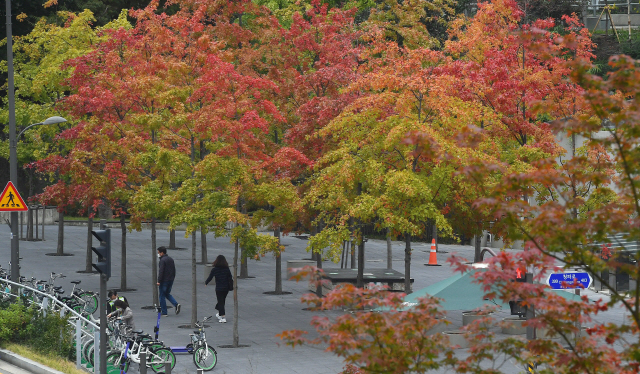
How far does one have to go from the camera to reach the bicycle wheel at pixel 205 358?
536 inches

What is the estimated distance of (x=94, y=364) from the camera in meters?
12.8

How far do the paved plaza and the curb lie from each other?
63.2 inches

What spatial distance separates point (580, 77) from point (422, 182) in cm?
1123

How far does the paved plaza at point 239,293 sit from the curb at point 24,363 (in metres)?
1.60

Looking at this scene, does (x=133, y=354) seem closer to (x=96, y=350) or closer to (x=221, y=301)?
(x=96, y=350)

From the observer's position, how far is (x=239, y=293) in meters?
23.1

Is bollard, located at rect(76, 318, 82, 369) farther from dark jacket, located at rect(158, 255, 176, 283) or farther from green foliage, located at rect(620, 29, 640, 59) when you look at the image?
green foliage, located at rect(620, 29, 640, 59)

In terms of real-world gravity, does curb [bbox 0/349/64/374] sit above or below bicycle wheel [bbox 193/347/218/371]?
below

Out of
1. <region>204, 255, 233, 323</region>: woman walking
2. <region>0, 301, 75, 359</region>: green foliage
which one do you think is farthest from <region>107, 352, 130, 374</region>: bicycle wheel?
<region>204, 255, 233, 323</region>: woman walking

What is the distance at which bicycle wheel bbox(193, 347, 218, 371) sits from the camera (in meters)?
13.6

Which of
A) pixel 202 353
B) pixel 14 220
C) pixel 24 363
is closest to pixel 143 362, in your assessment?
pixel 202 353

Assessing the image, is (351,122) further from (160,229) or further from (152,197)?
(160,229)

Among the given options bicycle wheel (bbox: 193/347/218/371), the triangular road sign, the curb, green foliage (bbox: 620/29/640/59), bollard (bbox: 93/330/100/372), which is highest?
green foliage (bbox: 620/29/640/59)

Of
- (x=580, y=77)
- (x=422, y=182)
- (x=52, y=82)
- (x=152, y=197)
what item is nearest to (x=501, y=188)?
(x=580, y=77)
